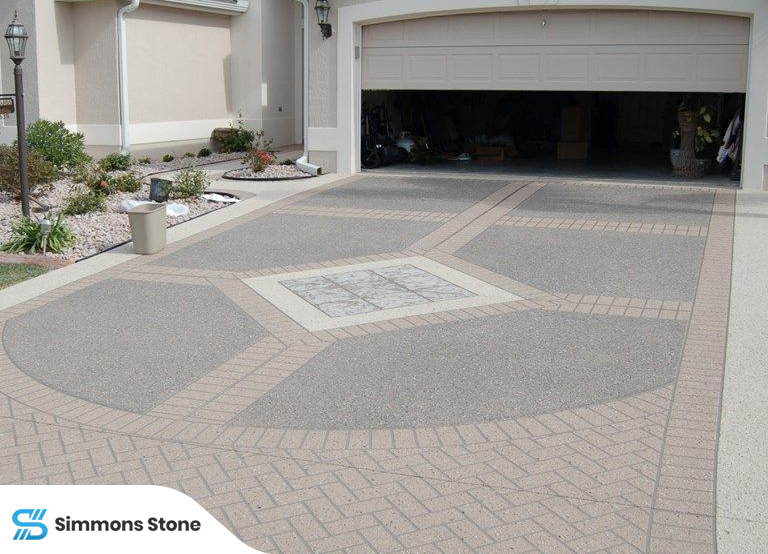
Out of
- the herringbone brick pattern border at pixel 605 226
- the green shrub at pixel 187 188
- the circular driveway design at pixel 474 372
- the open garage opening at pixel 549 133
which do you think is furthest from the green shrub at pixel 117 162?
the circular driveway design at pixel 474 372

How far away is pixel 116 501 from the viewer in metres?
3.53

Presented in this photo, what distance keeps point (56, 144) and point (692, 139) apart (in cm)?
1115

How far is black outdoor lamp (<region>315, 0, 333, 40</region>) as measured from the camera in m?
16.6

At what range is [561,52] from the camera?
15.9 metres

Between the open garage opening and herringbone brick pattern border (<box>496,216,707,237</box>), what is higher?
the open garage opening

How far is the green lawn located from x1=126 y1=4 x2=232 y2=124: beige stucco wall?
909 cm

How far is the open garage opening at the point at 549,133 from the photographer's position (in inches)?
670

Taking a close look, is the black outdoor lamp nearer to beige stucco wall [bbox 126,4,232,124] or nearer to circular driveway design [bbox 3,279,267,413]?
beige stucco wall [bbox 126,4,232,124]

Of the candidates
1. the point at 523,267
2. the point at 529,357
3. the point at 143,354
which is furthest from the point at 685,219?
the point at 143,354

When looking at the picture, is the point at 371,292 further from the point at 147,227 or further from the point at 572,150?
the point at 572,150

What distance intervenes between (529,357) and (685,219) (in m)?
6.28

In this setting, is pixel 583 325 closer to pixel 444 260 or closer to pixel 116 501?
pixel 444 260

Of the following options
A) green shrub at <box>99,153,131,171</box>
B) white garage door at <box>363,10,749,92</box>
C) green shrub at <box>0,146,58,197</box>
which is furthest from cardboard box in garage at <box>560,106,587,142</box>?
green shrub at <box>0,146,58,197</box>

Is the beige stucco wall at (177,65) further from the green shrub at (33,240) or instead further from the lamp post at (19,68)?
the green shrub at (33,240)
